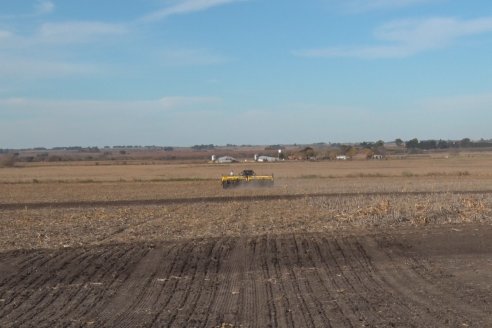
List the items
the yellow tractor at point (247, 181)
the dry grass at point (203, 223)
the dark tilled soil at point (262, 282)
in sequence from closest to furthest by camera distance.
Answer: the dark tilled soil at point (262, 282) < the dry grass at point (203, 223) < the yellow tractor at point (247, 181)

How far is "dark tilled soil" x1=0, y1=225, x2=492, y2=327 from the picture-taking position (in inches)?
320

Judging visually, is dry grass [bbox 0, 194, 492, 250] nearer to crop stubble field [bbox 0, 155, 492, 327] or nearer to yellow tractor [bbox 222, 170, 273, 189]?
crop stubble field [bbox 0, 155, 492, 327]

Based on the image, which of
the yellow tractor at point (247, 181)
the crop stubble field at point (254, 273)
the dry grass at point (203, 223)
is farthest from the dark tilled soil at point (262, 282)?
the yellow tractor at point (247, 181)

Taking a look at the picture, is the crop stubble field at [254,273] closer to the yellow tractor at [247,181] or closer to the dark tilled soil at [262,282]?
the dark tilled soil at [262,282]

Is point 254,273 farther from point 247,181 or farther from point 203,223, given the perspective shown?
point 247,181

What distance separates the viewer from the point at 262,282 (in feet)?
34.6

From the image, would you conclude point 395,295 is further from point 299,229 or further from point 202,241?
point 299,229

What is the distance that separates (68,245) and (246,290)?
6.92m

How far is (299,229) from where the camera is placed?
59.2 feet

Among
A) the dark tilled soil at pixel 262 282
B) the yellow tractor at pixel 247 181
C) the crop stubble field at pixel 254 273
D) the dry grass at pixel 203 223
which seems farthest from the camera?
the yellow tractor at pixel 247 181

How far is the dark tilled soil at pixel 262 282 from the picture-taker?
8117 millimetres

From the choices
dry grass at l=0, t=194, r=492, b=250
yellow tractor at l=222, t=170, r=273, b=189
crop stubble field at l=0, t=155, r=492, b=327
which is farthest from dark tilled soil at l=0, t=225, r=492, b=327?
yellow tractor at l=222, t=170, r=273, b=189

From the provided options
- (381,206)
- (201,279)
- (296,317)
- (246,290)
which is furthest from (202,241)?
(381,206)

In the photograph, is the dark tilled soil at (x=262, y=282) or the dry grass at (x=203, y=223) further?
the dry grass at (x=203, y=223)
